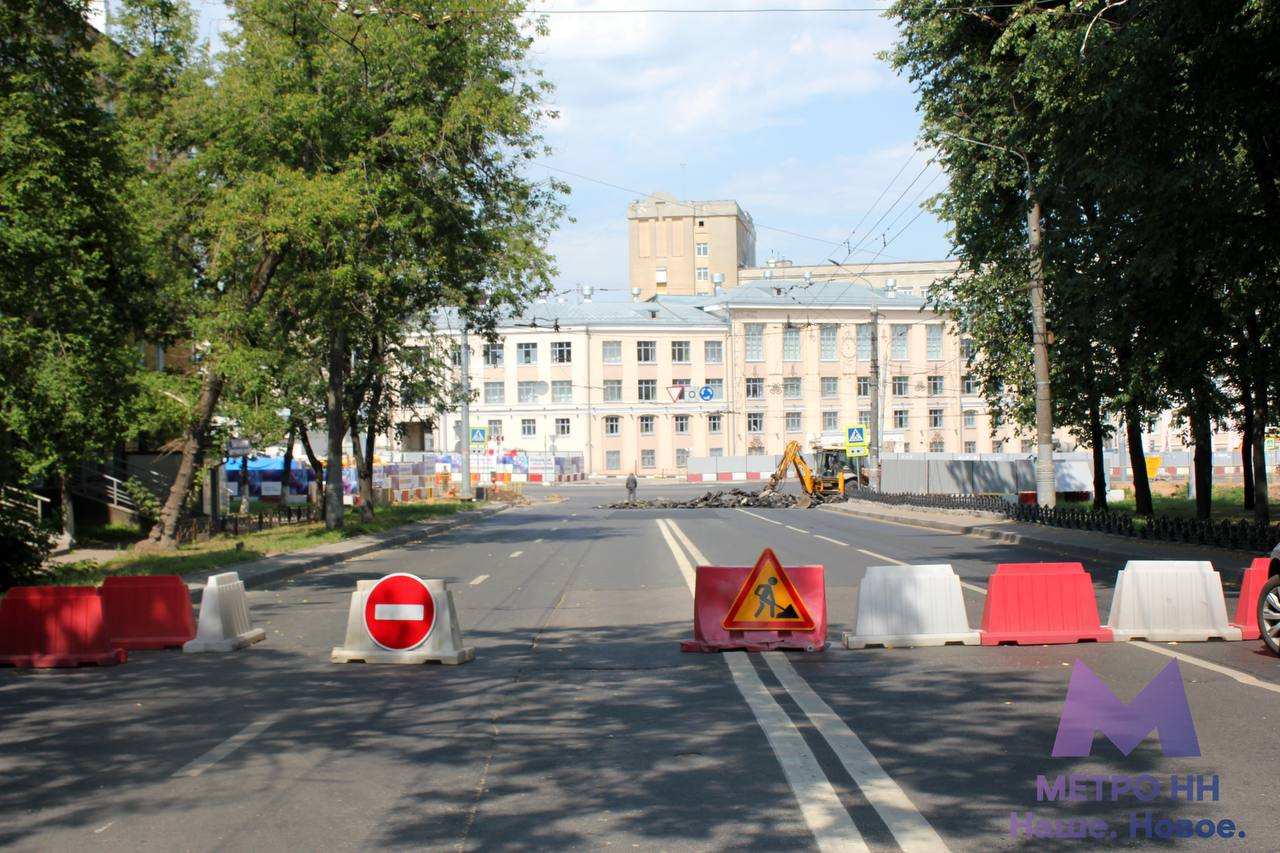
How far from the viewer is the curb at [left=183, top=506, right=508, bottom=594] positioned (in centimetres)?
2030

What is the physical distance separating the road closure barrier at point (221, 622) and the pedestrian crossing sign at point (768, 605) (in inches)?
198

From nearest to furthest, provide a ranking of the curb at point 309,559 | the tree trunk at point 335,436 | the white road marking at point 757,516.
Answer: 1. the curb at point 309,559
2. the tree trunk at point 335,436
3. the white road marking at point 757,516

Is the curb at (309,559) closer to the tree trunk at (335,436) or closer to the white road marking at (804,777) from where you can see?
the tree trunk at (335,436)

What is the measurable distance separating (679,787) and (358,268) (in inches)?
875

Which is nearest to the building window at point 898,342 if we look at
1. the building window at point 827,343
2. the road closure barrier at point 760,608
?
the building window at point 827,343

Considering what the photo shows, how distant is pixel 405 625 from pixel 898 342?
85689 mm

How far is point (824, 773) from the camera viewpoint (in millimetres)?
6836

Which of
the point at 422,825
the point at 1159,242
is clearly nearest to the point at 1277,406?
the point at 1159,242

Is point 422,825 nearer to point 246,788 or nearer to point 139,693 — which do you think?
point 246,788

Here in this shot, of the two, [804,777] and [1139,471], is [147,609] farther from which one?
[1139,471]

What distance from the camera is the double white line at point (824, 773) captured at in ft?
18.5

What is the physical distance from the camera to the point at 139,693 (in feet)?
32.6

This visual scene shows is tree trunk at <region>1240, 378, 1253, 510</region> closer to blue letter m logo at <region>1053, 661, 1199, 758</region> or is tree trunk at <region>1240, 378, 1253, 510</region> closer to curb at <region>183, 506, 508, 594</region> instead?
blue letter m logo at <region>1053, 661, 1199, 758</region>

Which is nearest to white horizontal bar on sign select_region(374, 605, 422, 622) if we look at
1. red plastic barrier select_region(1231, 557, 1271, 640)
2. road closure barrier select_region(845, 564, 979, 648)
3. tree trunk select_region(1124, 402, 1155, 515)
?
road closure barrier select_region(845, 564, 979, 648)
